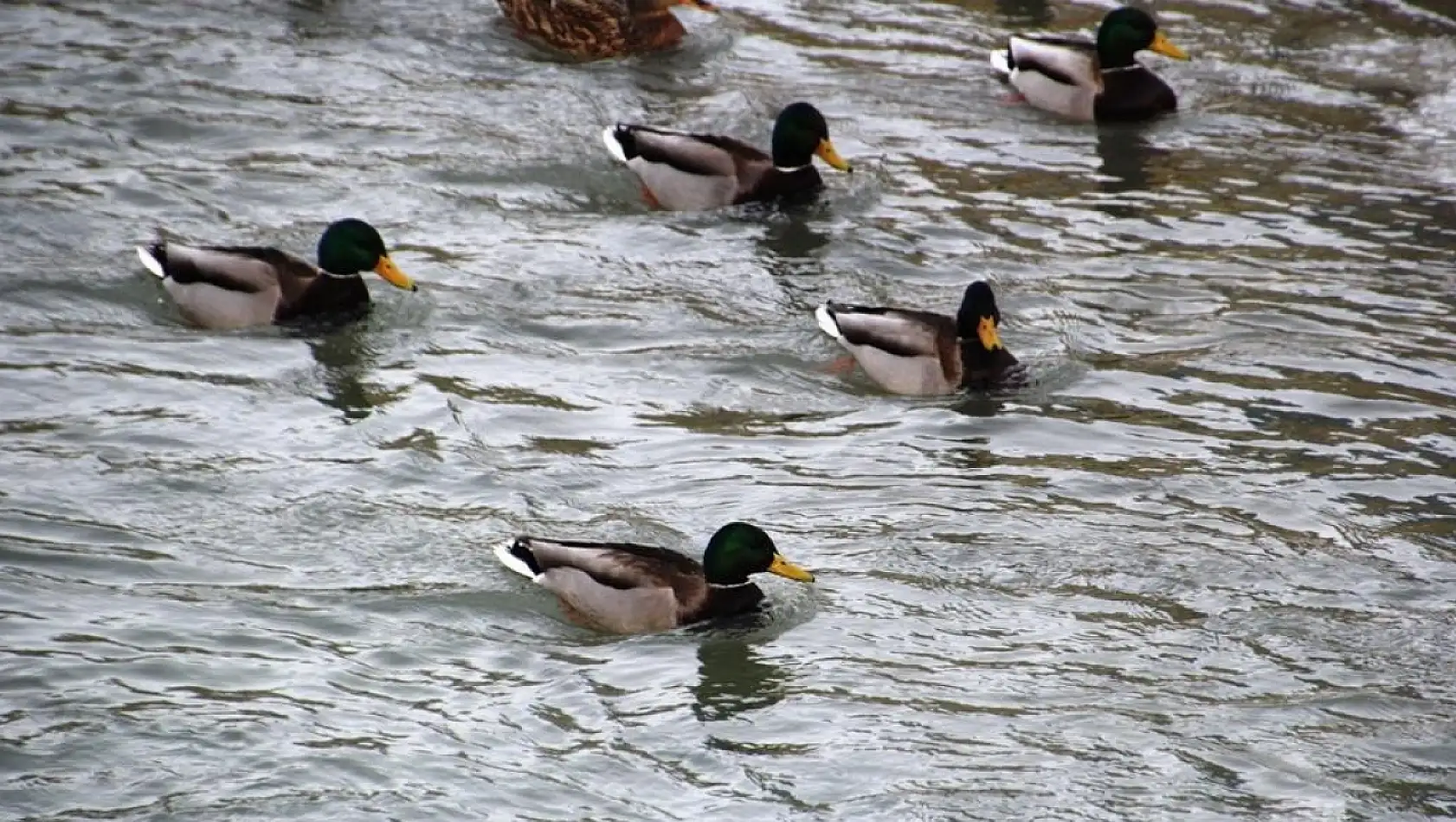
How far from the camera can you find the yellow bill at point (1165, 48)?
676 inches

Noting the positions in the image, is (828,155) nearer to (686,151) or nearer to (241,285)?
(686,151)

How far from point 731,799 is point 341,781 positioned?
140 cm

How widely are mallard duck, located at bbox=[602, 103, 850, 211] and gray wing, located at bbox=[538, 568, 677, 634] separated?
18.5ft

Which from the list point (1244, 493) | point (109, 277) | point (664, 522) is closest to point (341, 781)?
point (664, 522)

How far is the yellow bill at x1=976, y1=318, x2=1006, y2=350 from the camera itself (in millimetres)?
12250

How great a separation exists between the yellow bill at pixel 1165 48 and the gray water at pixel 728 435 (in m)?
0.28

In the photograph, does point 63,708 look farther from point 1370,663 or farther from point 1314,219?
point 1314,219

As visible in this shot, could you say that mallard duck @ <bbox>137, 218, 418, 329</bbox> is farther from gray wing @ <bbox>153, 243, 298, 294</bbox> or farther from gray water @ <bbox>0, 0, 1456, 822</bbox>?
gray water @ <bbox>0, 0, 1456, 822</bbox>

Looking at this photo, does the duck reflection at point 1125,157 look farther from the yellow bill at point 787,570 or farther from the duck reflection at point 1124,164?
the yellow bill at point 787,570

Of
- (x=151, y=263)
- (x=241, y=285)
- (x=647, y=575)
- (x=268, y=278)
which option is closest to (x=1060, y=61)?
(x=268, y=278)

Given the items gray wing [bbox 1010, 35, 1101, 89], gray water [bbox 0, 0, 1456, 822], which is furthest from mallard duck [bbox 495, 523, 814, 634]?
gray wing [bbox 1010, 35, 1101, 89]

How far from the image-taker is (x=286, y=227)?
46.5ft

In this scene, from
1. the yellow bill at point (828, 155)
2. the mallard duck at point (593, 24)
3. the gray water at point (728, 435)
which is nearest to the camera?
the gray water at point (728, 435)

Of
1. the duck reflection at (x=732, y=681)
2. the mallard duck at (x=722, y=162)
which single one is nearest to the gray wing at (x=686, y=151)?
the mallard duck at (x=722, y=162)
